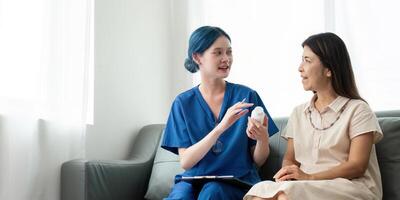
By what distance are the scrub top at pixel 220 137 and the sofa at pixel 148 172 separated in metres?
0.22

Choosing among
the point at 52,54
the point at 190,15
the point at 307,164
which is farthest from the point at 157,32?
the point at 307,164

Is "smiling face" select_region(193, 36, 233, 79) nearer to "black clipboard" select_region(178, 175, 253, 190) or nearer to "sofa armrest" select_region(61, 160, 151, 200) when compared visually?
"black clipboard" select_region(178, 175, 253, 190)

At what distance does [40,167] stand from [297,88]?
124 cm

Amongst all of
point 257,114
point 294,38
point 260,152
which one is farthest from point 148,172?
point 294,38

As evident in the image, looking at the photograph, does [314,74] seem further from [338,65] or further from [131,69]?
[131,69]

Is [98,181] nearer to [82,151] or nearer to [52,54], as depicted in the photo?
[82,151]

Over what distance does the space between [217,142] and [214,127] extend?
0.07 metres

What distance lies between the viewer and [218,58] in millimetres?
1840

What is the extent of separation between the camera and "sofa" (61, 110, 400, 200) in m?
1.68

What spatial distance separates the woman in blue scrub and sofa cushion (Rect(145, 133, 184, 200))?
0.87 feet

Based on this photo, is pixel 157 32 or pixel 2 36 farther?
pixel 157 32

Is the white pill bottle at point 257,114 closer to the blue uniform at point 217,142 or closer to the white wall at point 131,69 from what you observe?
the blue uniform at point 217,142

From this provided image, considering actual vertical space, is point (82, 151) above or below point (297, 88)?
below

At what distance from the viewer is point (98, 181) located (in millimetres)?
2002
